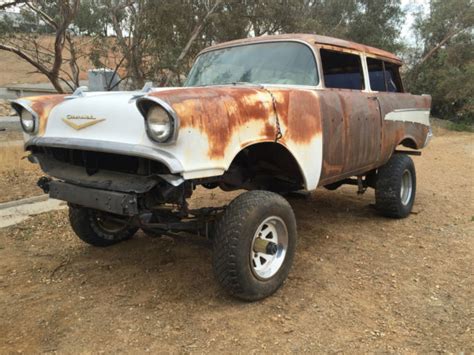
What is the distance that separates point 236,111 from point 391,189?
289cm

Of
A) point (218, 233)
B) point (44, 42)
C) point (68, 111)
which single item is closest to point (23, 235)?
point (68, 111)

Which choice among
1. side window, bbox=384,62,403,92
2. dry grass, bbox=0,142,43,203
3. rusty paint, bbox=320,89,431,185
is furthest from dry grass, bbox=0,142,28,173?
side window, bbox=384,62,403,92

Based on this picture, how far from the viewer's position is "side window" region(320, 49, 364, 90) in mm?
4273

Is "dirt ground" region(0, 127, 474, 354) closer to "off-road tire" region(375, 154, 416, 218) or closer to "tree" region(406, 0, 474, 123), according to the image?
"off-road tire" region(375, 154, 416, 218)

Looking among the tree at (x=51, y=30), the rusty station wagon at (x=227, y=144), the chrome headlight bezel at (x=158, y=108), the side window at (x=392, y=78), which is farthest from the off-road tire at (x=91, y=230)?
the tree at (x=51, y=30)

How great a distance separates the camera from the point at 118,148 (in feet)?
9.18

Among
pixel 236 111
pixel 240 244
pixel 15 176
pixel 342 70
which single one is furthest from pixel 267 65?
pixel 15 176

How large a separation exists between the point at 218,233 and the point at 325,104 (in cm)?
154

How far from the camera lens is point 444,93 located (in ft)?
67.3

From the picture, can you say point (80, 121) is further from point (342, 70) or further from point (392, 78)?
point (392, 78)

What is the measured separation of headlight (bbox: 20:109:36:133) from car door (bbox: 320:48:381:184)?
7.46 feet

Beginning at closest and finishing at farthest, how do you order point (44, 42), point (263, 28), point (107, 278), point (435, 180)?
1. point (107, 278)
2. point (435, 180)
3. point (44, 42)
4. point (263, 28)

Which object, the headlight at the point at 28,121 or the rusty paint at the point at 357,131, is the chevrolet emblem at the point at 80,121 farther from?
the rusty paint at the point at 357,131

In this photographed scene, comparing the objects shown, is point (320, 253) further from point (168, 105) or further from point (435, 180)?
point (435, 180)
